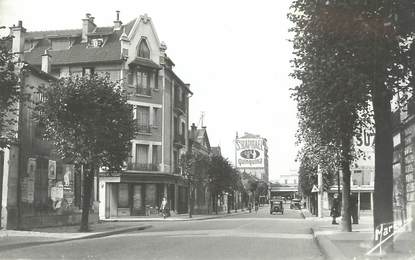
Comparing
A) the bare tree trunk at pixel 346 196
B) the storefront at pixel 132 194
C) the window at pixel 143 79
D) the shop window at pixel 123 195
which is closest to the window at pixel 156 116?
the window at pixel 143 79

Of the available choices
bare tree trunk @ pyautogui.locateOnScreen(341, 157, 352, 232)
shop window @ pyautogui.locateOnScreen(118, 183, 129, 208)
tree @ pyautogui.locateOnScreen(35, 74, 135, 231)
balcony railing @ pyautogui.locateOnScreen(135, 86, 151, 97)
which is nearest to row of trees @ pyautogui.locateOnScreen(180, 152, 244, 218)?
shop window @ pyautogui.locateOnScreen(118, 183, 129, 208)

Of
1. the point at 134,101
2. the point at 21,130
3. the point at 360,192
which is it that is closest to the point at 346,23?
the point at 21,130

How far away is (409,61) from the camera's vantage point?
12.9 metres

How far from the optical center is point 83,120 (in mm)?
25891

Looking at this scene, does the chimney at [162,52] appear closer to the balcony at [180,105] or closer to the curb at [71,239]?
the balcony at [180,105]

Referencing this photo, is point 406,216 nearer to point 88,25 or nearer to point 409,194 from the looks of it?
point 409,194

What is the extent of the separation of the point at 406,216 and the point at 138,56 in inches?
1455

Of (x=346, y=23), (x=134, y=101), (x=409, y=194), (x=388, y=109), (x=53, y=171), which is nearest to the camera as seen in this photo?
(x=346, y=23)

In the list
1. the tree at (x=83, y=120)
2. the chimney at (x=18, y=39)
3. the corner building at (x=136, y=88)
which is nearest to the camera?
the tree at (x=83, y=120)

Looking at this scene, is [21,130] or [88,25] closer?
[21,130]

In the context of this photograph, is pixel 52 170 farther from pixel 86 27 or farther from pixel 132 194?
pixel 86 27

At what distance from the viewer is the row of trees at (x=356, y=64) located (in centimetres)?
1223

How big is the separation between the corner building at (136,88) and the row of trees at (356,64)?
37.6 m

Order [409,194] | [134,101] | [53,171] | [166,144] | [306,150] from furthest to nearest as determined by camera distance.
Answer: [166,144]
[134,101]
[53,171]
[306,150]
[409,194]
